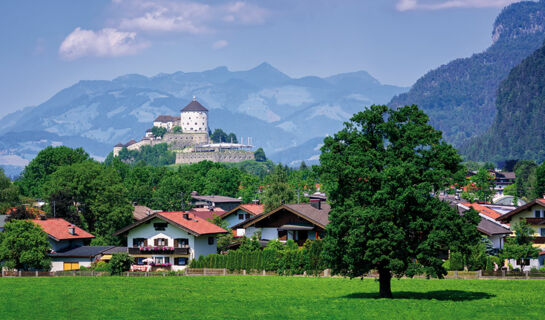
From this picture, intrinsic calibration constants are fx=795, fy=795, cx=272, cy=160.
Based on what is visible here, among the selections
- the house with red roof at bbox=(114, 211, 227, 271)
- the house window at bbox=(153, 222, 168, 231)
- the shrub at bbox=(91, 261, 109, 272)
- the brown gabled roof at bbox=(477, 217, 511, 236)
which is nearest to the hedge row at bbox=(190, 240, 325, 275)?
the shrub at bbox=(91, 261, 109, 272)

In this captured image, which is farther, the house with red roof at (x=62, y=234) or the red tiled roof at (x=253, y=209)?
the red tiled roof at (x=253, y=209)

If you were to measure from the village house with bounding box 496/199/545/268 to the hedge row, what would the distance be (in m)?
20.6

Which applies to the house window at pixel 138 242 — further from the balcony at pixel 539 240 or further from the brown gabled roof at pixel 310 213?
the balcony at pixel 539 240

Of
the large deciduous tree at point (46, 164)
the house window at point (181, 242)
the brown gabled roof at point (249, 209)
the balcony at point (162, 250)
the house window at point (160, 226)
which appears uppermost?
the large deciduous tree at point (46, 164)

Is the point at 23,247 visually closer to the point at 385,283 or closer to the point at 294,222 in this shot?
the point at 294,222

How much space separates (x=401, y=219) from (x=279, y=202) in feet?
204

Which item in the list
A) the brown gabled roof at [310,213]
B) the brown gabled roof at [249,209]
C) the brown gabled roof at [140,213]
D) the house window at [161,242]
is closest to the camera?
the brown gabled roof at [310,213]

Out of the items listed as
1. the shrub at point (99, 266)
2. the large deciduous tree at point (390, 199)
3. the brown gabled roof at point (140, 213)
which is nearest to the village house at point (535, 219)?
the large deciduous tree at point (390, 199)

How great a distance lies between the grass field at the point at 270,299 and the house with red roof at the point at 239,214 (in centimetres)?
4426

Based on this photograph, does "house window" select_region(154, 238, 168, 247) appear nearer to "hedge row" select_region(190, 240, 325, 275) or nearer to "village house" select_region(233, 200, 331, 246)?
"village house" select_region(233, 200, 331, 246)

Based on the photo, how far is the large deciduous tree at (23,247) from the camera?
74.2 m

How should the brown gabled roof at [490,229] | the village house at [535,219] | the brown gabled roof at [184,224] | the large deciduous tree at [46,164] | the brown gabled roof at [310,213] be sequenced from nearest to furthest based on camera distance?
the brown gabled roof at [310,213] → the village house at [535,219] → the brown gabled roof at [490,229] → the brown gabled roof at [184,224] → the large deciduous tree at [46,164]

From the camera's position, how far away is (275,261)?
67.4 m

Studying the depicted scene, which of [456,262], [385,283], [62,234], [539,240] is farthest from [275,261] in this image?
[62,234]
